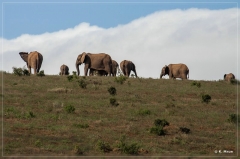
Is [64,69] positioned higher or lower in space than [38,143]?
higher

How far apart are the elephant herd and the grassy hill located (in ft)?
26.0

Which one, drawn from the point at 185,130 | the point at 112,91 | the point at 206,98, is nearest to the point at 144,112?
the point at 185,130

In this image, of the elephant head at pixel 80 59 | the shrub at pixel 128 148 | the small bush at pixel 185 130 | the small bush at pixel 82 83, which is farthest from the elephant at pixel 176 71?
the shrub at pixel 128 148

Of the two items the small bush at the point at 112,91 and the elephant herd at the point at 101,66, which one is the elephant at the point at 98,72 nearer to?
the elephant herd at the point at 101,66

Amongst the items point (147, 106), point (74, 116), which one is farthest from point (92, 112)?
point (147, 106)

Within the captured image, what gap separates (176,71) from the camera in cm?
5194

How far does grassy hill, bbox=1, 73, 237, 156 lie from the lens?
2159 cm

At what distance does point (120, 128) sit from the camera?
966 inches

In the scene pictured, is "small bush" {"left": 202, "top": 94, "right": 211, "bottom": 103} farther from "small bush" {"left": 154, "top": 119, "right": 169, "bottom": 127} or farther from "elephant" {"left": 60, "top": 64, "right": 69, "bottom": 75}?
"elephant" {"left": 60, "top": 64, "right": 69, "bottom": 75}

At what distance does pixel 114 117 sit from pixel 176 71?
85.2 ft

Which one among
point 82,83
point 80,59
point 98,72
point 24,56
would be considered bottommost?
point 82,83

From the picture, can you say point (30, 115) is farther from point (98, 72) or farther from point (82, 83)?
point (98, 72)

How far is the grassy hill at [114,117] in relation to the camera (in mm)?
21594

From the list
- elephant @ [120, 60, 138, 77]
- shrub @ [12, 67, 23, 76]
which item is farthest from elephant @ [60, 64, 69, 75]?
shrub @ [12, 67, 23, 76]
